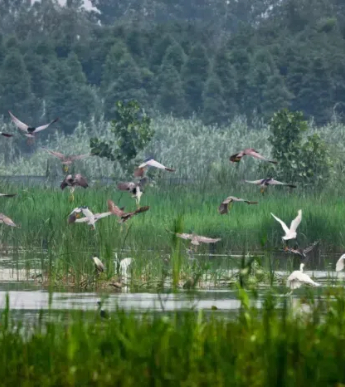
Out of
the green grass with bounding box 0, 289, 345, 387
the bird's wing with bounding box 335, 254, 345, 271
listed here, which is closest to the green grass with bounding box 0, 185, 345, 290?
the bird's wing with bounding box 335, 254, 345, 271

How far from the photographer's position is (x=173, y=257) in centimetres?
1142

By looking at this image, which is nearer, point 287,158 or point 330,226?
point 330,226

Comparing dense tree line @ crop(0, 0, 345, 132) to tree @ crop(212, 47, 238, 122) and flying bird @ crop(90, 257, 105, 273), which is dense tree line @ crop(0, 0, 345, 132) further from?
flying bird @ crop(90, 257, 105, 273)

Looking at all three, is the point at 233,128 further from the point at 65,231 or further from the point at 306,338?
the point at 306,338

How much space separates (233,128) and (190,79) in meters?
11.9

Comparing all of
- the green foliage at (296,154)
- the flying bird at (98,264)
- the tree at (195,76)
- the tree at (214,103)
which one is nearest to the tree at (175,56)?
the tree at (195,76)

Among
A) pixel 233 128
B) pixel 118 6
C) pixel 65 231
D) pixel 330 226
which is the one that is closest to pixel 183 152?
pixel 233 128

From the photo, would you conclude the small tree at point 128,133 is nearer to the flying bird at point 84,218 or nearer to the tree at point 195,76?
the flying bird at point 84,218

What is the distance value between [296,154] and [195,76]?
1093 inches

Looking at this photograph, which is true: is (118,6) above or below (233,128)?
above

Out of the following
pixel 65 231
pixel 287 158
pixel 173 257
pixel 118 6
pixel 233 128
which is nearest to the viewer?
pixel 173 257

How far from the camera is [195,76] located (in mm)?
53281

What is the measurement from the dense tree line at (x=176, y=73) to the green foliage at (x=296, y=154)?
2165cm

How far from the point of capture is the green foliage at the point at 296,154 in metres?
25.5
